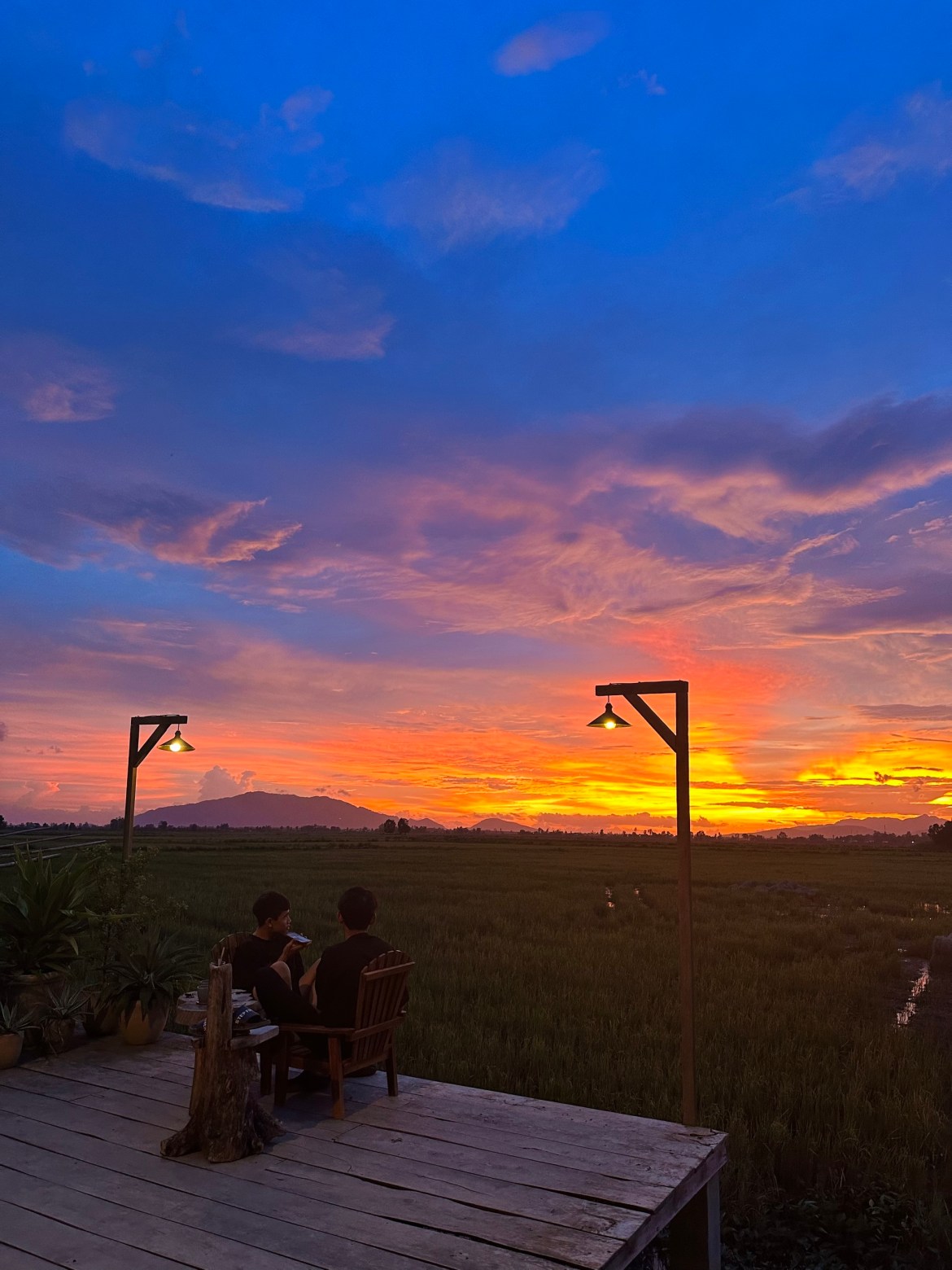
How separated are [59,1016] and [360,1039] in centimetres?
325

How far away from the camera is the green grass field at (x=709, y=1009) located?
7641 mm

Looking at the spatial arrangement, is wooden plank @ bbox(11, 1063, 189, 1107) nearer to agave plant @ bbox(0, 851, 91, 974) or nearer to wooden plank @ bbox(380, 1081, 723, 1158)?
agave plant @ bbox(0, 851, 91, 974)

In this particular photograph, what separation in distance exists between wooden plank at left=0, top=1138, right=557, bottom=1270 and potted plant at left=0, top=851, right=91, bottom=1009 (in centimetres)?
277

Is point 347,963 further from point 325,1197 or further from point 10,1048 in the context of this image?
point 10,1048

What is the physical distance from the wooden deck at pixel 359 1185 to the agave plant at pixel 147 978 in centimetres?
101

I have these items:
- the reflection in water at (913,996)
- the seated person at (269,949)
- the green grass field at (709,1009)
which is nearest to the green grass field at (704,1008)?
the green grass field at (709,1009)

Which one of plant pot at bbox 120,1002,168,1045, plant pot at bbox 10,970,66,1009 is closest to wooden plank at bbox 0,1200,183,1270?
plant pot at bbox 120,1002,168,1045

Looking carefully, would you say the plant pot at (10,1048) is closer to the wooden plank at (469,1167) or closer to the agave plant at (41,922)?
the agave plant at (41,922)

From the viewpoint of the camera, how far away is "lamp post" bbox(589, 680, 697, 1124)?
22.1 ft

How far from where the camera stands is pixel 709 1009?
12938 mm

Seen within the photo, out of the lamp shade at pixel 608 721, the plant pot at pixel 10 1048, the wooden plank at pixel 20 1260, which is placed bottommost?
the wooden plank at pixel 20 1260

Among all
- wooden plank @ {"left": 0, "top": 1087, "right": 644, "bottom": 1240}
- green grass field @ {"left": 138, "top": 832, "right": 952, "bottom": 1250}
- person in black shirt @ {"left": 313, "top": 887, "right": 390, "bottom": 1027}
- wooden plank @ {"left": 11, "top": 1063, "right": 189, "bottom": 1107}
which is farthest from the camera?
green grass field @ {"left": 138, "top": 832, "right": 952, "bottom": 1250}

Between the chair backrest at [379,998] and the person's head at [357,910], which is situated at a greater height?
the person's head at [357,910]

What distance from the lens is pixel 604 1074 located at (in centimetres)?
898
